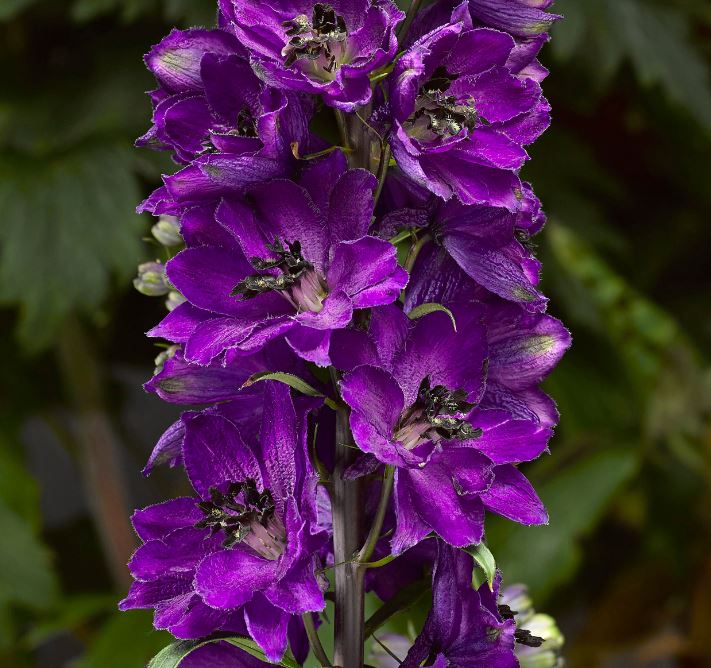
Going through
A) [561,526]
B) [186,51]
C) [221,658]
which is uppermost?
[186,51]

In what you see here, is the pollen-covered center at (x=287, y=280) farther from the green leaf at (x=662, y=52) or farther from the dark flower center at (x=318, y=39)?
the green leaf at (x=662, y=52)

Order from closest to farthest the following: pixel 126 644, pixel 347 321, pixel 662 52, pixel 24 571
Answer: pixel 347 321, pixel 126 644, pixel 24 571, pixel 662 52

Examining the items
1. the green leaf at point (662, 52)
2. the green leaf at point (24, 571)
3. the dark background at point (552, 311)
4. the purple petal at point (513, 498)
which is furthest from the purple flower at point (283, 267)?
the green leaf at point (662, 52)

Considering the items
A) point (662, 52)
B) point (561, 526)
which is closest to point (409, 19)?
point (561, 526)

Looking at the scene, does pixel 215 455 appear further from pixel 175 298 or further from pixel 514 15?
pixel 514 15

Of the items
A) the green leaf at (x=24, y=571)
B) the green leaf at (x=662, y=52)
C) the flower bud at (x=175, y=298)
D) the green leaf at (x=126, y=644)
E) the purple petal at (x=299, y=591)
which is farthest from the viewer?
the green leaf at (x=662, y=52)
